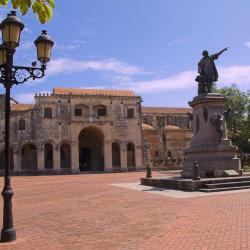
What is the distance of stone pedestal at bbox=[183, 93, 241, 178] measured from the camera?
56.3 ft

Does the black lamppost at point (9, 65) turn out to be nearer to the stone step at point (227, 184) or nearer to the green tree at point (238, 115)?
Answer: the stone step at point (227, 184)

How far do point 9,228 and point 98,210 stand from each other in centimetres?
397

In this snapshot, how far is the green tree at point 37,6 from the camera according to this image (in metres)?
3.93

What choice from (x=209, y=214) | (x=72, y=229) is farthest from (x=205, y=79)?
(x=72, y=229)

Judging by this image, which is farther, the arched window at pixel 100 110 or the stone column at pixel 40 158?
the arched window at pixel 100 110

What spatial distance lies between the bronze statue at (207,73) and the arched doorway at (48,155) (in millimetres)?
30321

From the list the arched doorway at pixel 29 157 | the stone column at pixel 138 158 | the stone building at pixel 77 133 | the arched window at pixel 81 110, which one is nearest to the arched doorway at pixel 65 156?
the stone building at pixel 77 133

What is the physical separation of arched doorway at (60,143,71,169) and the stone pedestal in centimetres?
3002

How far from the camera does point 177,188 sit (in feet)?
53.7

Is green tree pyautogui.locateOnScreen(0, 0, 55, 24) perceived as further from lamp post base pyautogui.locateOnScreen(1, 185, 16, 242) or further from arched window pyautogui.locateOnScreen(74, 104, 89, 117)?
arched window pyautogui.locateOnScreen(74, 104, 89, 117)

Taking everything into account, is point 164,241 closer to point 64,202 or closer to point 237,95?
point 64,202

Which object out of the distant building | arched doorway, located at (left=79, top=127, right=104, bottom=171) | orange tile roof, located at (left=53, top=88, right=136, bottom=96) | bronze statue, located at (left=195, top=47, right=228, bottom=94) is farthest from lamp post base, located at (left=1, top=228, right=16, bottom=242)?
arched doorway, located at (left=79, top=127, right=104, bottom=171)

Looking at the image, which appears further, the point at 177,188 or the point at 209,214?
the point at 177,188

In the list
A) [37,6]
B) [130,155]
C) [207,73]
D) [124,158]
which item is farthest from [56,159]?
[37,6]
